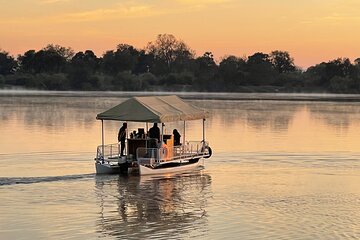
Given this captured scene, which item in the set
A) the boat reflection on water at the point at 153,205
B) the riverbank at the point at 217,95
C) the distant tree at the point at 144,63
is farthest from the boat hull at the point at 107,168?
the distant tree at the point at 144,63

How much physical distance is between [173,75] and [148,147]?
14281 cm

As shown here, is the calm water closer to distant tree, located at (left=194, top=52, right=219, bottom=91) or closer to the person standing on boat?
the person standing on boat

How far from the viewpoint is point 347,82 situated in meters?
169

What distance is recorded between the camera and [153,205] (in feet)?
71.4

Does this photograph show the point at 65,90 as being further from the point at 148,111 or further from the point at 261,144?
the point at 148,111

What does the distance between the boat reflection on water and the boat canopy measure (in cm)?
228

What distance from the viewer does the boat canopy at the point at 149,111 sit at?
2819 cm

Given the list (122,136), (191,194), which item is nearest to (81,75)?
(122,136)

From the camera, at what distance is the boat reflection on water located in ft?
60.2

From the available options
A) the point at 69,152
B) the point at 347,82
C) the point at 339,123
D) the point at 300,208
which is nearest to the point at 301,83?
the point at 347,82

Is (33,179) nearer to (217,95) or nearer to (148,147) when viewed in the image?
(148,147)

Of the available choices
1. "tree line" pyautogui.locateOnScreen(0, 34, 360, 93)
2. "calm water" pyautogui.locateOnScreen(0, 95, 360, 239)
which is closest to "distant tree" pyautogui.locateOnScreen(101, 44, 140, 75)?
"tree line" pyautogui.locateOnScreen(0, 34, 360, 93)

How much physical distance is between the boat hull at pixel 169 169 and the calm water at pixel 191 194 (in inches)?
17.2

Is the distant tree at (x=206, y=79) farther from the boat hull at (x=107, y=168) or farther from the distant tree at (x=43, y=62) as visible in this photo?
the boat hull at (x=107, y=168)
